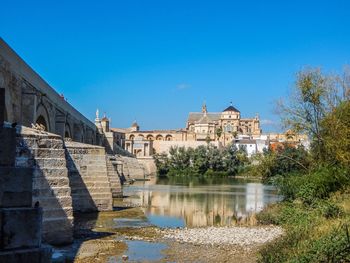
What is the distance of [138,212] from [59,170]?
7871mm

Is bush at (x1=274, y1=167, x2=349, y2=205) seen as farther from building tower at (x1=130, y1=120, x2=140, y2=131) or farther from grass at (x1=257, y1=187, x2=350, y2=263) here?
building tower at (x1=130, y1=120, x2=140, y2=131)

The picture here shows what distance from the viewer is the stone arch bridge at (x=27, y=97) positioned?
1739cm

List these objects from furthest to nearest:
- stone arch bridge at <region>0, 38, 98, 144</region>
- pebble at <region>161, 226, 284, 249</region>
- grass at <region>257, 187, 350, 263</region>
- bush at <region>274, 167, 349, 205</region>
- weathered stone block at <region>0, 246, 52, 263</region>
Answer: stone arch bridge at <region>0, 38, 98, 144</region>, bush at <region>274, 167, 349, 205</region>, pebble at <region>161, 226, 284, 249</region>, grass at <region>257, 187, 350, 263</region>, weathered stone block at <region>0, 246, 52, 263</region>

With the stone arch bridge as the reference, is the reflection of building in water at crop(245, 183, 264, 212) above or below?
below

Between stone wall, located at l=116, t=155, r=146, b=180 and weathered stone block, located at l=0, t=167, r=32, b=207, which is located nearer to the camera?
weathered stone block, located at l=0, t=167, r=32, b=207

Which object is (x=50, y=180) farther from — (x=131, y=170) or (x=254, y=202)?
(x=131, y=170)

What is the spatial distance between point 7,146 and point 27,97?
17332mm

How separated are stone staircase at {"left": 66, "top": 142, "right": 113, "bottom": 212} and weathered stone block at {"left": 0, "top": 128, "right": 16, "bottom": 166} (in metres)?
11.5

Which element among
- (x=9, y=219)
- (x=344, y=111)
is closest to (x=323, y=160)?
(x=344, y=111)

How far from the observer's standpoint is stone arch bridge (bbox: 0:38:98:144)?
17391 millimetres

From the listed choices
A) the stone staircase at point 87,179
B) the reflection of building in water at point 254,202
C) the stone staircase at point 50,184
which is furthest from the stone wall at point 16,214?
the reflection of building in water at point 254,202

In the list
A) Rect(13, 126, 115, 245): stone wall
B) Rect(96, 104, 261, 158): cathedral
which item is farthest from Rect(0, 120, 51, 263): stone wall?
Rect(96, 104, 261, 158): cathedral

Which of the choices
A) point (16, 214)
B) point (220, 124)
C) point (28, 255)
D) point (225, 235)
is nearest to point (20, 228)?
point (16, 214)

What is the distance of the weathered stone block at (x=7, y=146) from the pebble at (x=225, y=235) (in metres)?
7.10
